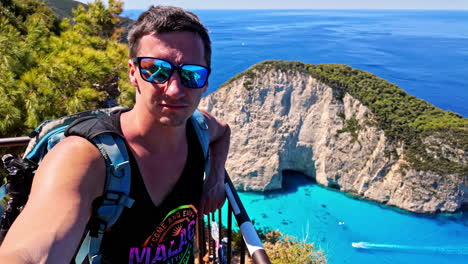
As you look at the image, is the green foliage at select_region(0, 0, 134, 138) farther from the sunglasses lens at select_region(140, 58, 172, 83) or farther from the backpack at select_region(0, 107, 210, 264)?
the sunglasses lens at select_region(140, 58, 172, 83)

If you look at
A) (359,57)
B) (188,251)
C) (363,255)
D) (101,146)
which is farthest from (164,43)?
(359,57)

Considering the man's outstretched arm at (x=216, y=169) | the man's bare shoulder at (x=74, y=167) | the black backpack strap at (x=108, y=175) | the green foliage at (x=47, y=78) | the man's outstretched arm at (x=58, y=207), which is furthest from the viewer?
the green foliage at (x=47, y=78)

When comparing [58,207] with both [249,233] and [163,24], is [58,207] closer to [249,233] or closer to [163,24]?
[163,24]

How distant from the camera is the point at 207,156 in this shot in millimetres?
1606

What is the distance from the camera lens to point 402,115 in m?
27.8

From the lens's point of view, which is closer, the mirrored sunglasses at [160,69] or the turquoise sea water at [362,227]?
the mirrored sunglasses at [160,69]

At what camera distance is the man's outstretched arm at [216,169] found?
175cm

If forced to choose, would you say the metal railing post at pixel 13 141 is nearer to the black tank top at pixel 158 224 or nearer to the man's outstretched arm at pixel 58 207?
the black tank top at pixel 158 224

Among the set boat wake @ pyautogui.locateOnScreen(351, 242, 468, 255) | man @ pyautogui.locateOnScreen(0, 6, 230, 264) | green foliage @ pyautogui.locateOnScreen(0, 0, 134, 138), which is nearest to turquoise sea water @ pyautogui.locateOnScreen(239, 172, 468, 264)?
boat wake @ pyautogui.locateOnScreen(351, 242, 468, 255)

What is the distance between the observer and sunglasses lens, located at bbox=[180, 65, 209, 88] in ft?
4.18

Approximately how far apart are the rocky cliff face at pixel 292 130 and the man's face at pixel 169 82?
28512mm

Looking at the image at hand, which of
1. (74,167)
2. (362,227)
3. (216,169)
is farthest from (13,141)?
(362,227)

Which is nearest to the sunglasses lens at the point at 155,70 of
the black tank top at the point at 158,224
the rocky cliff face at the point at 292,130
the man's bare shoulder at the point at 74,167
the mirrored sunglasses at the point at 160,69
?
the mirrored sunglasses at the point at 160,69

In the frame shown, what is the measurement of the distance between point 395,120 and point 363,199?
7372 millimetres
